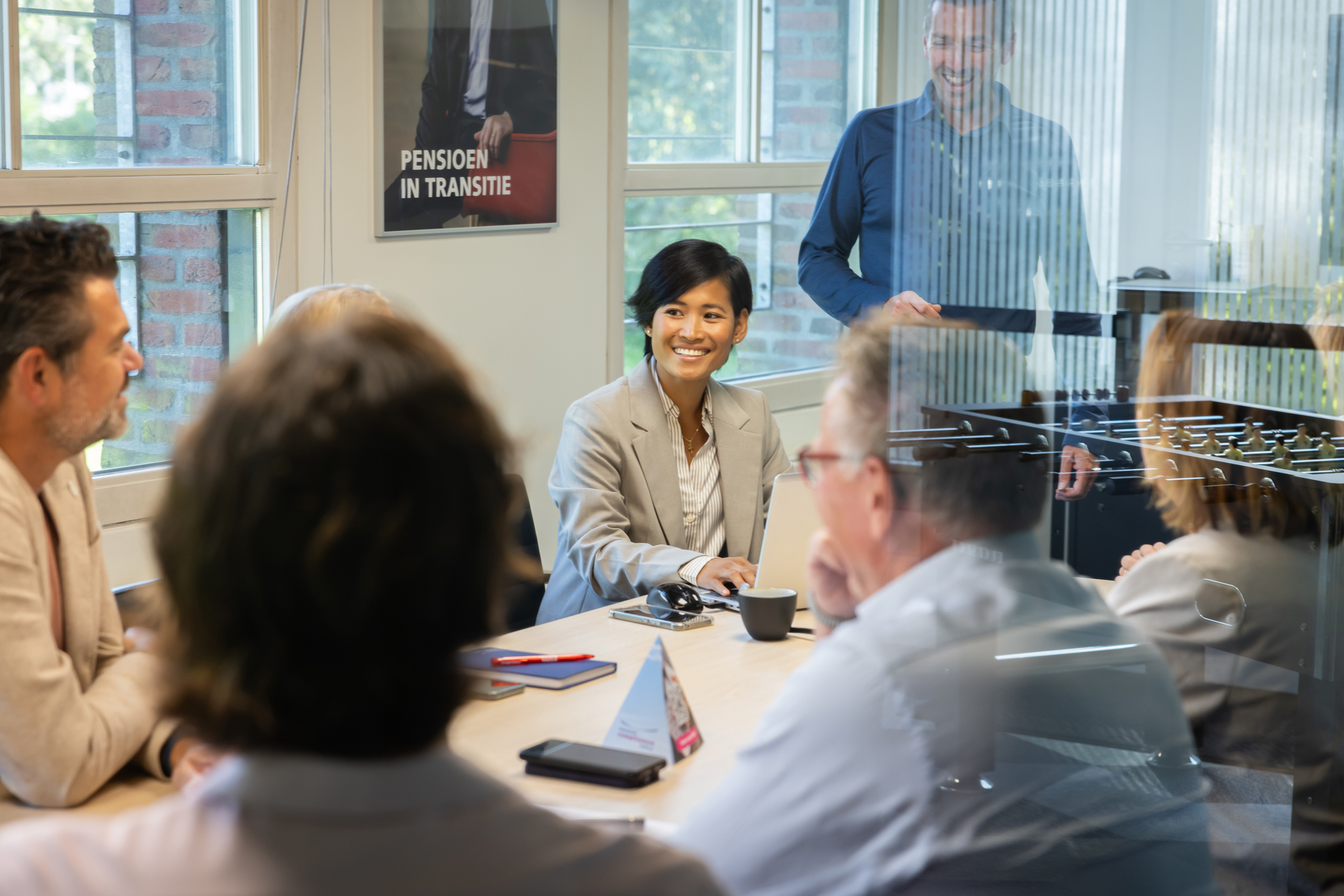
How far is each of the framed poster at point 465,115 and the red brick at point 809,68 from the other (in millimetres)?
1350

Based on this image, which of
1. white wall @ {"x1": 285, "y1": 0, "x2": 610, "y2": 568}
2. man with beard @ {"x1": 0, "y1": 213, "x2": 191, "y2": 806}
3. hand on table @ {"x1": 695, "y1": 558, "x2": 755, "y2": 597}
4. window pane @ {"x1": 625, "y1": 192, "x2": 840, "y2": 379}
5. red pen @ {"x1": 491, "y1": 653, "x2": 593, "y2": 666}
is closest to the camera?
man with beard @ {"x1": 0, "y1": 213, "x2": 191, "y2": 806}

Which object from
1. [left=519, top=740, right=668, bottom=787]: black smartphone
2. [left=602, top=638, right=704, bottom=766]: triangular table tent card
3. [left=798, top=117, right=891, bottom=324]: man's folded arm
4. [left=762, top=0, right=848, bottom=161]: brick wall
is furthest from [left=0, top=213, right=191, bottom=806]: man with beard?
[left=762, top=0, right=848, bottom=161]: brick wall

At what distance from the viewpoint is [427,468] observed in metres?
0.63

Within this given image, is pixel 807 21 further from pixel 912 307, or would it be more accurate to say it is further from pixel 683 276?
pixel 912 307

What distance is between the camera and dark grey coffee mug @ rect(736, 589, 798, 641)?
6.60 ft

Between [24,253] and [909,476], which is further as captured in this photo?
[24,253]

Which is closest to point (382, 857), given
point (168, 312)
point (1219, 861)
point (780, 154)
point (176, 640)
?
point (176, 640)

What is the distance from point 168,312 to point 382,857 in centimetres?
269

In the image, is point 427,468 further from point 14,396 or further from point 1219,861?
point 1219,861

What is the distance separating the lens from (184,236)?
3.05 metres

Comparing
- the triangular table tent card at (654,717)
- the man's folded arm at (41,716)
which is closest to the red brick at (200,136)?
the man's folded arm at (41,716)

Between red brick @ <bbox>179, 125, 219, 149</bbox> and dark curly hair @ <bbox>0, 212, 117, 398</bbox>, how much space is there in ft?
5.17

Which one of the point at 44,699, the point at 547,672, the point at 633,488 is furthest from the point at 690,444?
the point at 44,699

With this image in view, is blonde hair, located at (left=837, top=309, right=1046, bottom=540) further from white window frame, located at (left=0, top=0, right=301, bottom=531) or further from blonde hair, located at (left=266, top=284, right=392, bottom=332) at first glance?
white window frame, located at (left=0, top=0, right=301, bottom=531)
